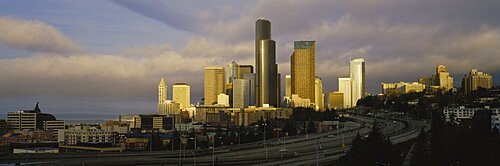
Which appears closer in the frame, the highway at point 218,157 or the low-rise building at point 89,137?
the highway at point 218,157

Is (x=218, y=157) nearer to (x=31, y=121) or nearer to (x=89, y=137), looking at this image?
(x=89, y=137)

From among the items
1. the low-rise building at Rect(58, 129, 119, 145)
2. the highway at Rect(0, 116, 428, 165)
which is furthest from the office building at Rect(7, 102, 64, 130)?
the highway at Rect(0, 116, 428, 165)

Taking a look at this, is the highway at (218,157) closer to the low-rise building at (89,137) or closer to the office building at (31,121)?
the low-rise building at (89,137)

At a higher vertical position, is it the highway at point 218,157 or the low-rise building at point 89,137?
the highway at point 218,157

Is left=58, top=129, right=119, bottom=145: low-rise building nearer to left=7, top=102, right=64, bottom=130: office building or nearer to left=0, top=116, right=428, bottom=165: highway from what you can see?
left=7, top=102, right=64, bottom=130: office building

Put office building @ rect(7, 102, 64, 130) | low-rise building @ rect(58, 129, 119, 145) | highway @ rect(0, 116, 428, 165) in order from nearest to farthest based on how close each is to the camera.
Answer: highway @ rect(0, 116, 428, 165)
low-rise building @ rect(58, 129, 119, 145)
office building @ rect(7, 102, 64, 130)

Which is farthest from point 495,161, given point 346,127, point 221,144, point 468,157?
point 346,127

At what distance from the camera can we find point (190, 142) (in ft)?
356

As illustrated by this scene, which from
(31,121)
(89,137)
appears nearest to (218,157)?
(89,137)

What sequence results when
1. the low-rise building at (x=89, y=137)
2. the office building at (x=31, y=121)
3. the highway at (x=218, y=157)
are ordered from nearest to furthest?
the highway at (x=218, y=157)
the low-rise building at (x=89, y=137)
the office building at (x=31, y=121)

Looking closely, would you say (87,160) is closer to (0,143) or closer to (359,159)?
(359,159)

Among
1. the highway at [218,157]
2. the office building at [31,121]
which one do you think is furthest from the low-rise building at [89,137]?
the highway at [218,157]

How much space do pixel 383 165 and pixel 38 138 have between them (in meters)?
120

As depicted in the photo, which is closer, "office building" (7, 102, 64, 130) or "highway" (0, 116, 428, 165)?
"highway" (0, 116, 428, 165)
